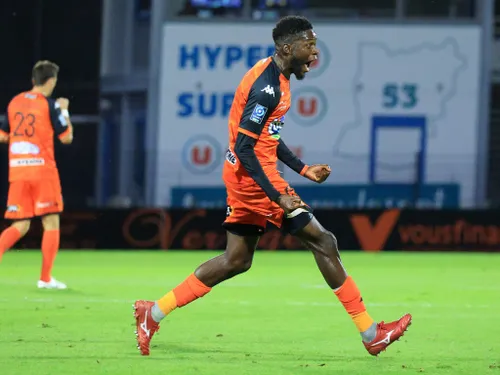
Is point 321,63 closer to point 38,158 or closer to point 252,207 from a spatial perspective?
point 38,158

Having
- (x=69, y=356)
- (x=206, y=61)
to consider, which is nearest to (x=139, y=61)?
(x=206, y=61)

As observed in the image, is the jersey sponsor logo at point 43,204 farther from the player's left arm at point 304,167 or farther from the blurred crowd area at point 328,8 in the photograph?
the blurred crowd area at point 328,8

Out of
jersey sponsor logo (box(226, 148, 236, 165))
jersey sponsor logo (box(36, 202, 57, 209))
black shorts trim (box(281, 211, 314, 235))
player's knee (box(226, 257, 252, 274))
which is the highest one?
jersey sponsor logo (box(226, 148, 236, 165))

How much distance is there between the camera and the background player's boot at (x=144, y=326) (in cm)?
767

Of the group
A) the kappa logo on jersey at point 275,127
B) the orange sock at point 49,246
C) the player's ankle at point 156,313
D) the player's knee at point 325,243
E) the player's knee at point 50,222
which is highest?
the kappa logo on jersey at point 275,127

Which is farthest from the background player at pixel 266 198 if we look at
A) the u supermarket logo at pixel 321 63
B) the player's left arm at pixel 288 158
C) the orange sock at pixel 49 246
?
the u supermarket logo at pixel 321 63

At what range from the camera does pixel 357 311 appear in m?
7.60

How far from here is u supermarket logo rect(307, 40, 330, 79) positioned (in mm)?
22906

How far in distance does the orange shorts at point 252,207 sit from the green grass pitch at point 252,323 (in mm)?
788

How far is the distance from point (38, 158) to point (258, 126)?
4.62 meters

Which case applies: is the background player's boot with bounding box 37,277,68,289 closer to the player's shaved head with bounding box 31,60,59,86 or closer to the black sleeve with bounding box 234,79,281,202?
the player's shaved head with bounding box 31,60,59,86

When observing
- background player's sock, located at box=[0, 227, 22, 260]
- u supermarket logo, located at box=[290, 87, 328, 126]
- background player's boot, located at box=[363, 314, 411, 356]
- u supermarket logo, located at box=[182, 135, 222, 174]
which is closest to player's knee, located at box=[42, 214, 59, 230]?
background player's sock, located at box=[0, 227, 22, 260]

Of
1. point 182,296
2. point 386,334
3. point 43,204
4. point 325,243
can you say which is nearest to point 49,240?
point 43,204

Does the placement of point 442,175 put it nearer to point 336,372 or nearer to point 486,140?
point 486,140
